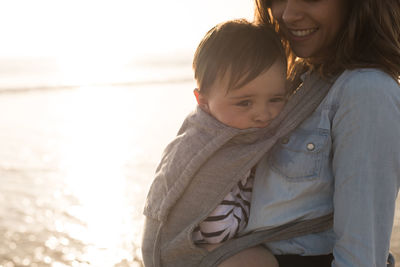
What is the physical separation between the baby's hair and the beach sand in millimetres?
2545

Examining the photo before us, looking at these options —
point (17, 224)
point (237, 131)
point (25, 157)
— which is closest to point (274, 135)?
point (237, 131)

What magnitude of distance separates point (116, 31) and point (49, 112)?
3685 cm

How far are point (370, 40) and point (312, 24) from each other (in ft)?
0.88

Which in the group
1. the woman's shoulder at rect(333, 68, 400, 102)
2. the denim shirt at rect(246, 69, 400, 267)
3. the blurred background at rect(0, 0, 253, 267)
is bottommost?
the blurred background at rect(0, 0, 253, 267)

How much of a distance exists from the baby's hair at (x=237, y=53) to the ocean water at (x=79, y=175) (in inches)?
99.7

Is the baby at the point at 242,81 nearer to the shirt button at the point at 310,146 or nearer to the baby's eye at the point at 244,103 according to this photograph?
the baby's eye at the point at 244,103

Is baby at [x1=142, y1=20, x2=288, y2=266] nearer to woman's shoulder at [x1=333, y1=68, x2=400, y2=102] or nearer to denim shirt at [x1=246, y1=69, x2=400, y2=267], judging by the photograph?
denim shirt at [x1=246, y1=69, x2=400, y2=267]

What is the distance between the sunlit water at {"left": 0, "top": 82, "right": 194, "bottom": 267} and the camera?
420cm

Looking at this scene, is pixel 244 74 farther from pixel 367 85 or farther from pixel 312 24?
pixel 367 85

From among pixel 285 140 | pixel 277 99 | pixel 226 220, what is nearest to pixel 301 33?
pixel 277 99

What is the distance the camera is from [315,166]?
1621mm

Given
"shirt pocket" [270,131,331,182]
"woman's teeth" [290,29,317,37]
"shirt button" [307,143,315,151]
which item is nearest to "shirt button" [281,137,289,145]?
"shirt pocket" [270,131,331,182]

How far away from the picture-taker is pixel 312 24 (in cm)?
189

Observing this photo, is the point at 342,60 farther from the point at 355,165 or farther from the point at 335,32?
the point at 355,165
